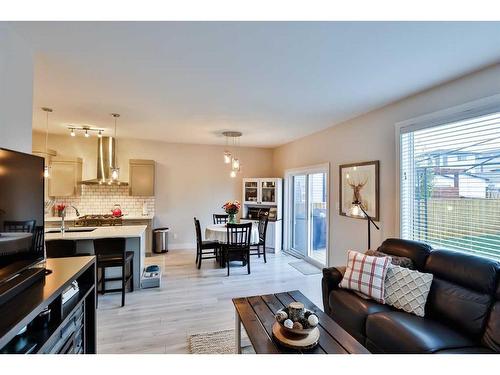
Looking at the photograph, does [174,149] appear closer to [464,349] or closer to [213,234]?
[213,234]

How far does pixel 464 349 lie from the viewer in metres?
1.63

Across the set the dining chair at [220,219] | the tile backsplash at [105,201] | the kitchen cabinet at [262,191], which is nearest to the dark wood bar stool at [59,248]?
the tile backsplash at [105,201]

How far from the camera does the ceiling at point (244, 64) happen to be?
177 cm

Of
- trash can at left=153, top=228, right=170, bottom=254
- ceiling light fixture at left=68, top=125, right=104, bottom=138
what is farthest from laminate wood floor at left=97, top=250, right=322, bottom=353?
→ ceiling light fixture at left=68, top=125, right=104, bottom=138

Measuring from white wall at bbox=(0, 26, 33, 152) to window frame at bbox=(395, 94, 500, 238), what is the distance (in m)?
3.90

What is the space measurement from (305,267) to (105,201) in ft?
15.7

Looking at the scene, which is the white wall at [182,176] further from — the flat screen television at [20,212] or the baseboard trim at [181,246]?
the flat screen television at [20,212]

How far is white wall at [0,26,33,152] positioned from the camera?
1.68 metres

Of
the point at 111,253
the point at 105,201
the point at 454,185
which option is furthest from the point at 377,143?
the point at 105,201

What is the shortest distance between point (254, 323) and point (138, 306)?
2032 millimetres

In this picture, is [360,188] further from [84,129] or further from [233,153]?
[84,129]

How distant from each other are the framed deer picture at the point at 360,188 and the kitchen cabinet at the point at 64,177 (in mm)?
5473

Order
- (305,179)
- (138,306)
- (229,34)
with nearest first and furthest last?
1. (229,34)
2. (138,306)
3. (305,179)
